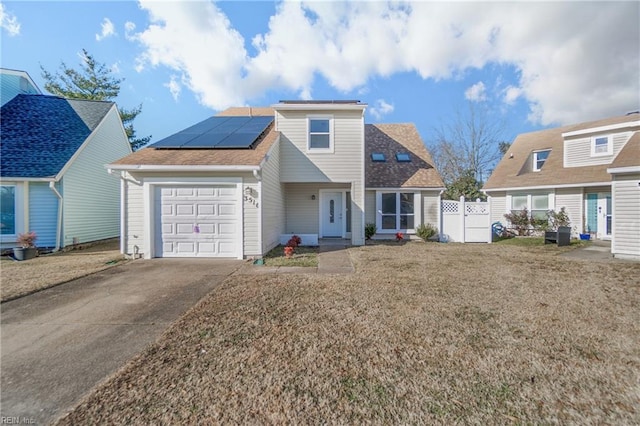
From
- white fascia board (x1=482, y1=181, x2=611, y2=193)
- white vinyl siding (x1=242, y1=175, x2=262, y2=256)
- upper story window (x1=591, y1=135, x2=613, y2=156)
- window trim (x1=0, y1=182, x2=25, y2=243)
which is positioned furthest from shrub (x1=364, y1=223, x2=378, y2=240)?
window trim (x1=0, y1=182, x2=25, y2=243)

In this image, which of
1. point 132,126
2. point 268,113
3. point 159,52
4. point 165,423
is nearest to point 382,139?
point 268,113

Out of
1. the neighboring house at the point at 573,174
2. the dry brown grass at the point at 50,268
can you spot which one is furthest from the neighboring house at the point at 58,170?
the neighboring house at the point at 573,174

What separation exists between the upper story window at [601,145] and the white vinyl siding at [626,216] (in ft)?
21.9

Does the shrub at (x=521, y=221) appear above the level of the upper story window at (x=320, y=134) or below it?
below

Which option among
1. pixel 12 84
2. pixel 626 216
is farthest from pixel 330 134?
pixel 12 84

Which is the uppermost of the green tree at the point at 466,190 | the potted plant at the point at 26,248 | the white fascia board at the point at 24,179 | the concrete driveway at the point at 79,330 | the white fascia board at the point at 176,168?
the green tree at the point at 466,190

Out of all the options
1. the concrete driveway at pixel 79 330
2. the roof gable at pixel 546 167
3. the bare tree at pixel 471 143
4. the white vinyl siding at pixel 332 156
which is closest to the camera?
the concrete driveway at pixel 79 330

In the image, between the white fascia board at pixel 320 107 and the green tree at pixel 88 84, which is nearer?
the white fascia board at pixel 320 107

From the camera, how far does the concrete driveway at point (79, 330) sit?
7.86 feet

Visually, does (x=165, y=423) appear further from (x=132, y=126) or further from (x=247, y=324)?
(x=132, y=126)

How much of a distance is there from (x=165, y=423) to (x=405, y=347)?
8.06 ft

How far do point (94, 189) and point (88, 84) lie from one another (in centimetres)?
1467

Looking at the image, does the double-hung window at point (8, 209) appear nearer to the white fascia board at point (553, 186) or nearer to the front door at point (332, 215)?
the front door at point (332, 215)

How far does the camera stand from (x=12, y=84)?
1294cm
